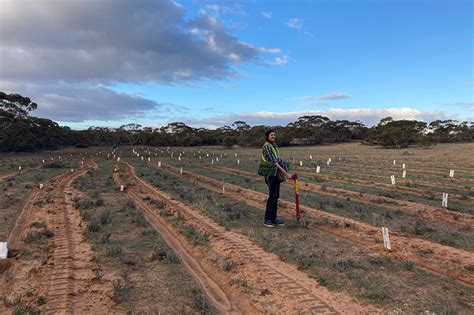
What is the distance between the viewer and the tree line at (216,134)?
61.6 meters

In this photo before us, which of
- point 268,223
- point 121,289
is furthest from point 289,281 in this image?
point 268,223

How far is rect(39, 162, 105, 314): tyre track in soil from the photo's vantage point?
5301 mm

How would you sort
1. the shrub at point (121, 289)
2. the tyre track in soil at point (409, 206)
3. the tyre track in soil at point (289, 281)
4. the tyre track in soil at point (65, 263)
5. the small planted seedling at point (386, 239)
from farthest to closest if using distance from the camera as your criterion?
the tyre track in soil at point (409, 206) < the small planted seedling at point (386, 239) < the shrub at point (121, 289) < the tyre track in soil at point (65, 263) < the tyre track in soil at point (289, 281)

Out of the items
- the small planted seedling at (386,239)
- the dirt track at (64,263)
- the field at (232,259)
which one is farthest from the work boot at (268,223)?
the dirt track at (64,263)

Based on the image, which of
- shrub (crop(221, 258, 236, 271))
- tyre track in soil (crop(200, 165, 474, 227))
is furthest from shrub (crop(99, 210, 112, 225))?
tyre track in soil (crop(200, 165, 474, 227))

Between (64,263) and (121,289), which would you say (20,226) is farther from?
(121,289)

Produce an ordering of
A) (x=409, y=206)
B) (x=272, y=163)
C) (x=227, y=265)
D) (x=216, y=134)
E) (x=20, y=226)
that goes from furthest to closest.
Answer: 1. (x=216, y=134)
2. (x=409, y=206)
3. (x=20, y=226)
4. (x=272, y=163)
5. (x=227, y=265)

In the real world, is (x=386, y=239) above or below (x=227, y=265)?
above

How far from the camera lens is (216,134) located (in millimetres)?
112312

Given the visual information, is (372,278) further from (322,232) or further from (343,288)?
(322,232)

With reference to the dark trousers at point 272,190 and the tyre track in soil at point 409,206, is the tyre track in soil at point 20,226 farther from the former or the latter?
the tyre track in soil at point 409,206

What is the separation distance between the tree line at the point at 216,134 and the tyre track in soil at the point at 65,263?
5649cm

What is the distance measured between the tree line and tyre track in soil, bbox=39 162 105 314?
5649 cm

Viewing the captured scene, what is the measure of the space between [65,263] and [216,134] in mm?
Answer: 105727
